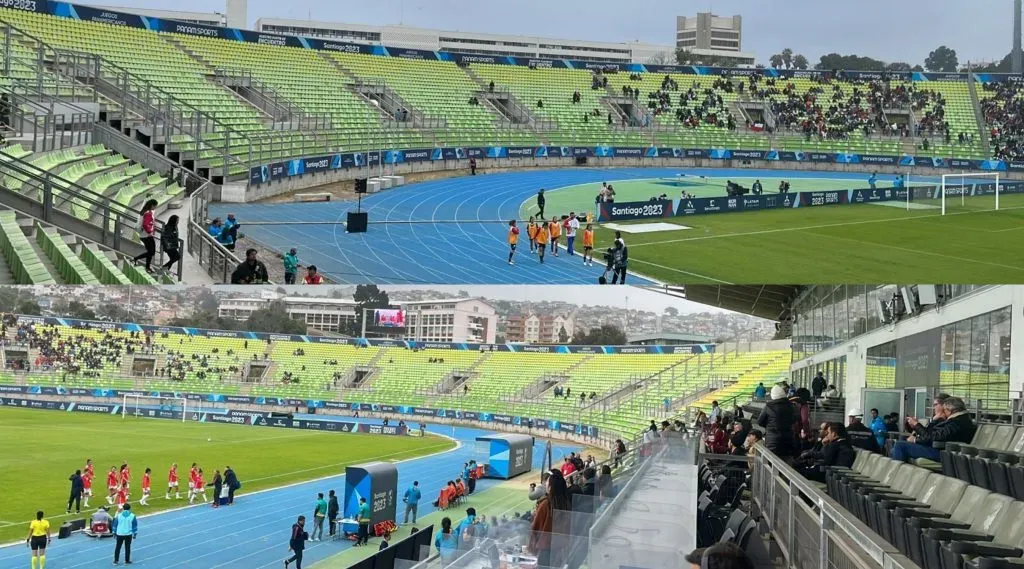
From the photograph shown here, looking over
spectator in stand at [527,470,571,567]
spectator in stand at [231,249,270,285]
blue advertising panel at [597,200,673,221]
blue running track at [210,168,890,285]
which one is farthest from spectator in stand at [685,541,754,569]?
blue advertising panel at [597,200,673,221]

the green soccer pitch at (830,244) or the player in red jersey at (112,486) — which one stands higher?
the green soccer pitch at (830,244)

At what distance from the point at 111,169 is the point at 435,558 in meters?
19.2

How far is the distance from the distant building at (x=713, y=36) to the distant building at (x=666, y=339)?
76.1 m

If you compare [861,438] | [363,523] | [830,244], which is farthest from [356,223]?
[861,438]

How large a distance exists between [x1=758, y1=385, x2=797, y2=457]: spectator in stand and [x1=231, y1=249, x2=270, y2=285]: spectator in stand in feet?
34.8

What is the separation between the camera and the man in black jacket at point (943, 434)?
7.92 metres

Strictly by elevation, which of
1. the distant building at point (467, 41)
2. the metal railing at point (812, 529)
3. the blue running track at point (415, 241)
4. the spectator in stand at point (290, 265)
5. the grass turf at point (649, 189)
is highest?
the distant building at point (467, 41)

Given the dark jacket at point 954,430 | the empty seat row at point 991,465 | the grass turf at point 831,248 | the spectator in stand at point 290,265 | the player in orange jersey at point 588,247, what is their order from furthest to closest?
1. the grass turf at point 831,248
2. the player in orange jersey at point 588,247
3. the spectator in stand at point 290,265
4. the dark jacket at point 954,430
5. the empty seat row at point 991,465

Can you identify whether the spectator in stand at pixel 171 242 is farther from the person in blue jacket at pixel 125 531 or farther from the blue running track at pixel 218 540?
the blue running track at pixel 218 540

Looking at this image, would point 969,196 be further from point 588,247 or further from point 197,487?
point 197,487

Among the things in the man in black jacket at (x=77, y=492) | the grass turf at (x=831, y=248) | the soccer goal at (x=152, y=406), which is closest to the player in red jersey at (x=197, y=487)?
the man in black jacket at (x=77, y=492)

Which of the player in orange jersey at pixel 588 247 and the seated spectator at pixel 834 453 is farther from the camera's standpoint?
the player in orange jersey at pixel 588 247

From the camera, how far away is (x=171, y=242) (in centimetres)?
1792

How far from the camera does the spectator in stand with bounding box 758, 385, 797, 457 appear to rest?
8797 millimetres
